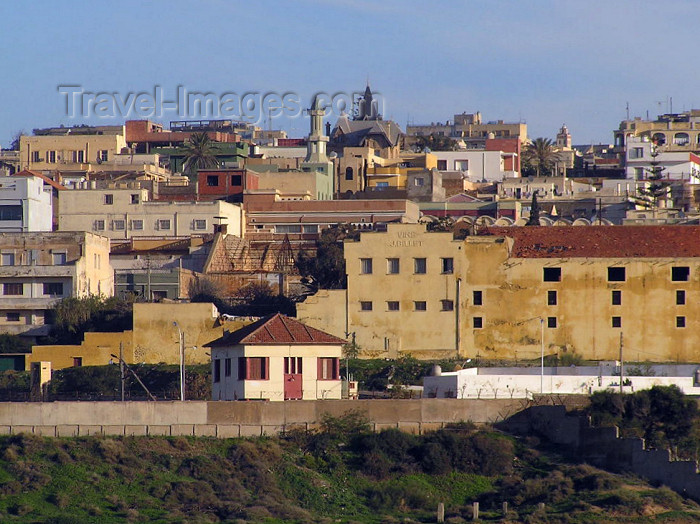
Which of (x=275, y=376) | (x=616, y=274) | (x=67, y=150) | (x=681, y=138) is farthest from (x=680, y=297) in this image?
(x=681, y=138)

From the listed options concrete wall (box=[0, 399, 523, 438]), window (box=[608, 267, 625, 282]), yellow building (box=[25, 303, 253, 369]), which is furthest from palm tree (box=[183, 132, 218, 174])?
concrete wall (box=[0, 399, 523, 438])

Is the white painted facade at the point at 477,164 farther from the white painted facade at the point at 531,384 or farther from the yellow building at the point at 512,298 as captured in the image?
the white painted facade at the point at 531,384

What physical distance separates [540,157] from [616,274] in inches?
2887

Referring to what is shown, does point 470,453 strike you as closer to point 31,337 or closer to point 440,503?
point 440,503

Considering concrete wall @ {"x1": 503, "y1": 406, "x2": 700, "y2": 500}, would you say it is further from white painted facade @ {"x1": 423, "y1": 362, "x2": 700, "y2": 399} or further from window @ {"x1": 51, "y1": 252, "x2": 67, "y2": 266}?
window @ {"x1": 51, "y1": 252, "x2": 67, "y2": 266}

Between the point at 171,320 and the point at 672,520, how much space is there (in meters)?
32.8

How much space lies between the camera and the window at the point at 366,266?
84.5 meters

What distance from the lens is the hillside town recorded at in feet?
271

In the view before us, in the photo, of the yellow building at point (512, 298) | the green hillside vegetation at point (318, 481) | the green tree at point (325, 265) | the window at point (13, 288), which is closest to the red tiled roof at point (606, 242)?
the yellow building at point (512, 298)

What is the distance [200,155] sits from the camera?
468 feet

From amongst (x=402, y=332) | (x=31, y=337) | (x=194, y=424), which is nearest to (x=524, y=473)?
(x=194, y=424)

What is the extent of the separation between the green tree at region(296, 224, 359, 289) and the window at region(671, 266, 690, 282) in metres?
16.3

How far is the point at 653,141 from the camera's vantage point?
14338 centimetres

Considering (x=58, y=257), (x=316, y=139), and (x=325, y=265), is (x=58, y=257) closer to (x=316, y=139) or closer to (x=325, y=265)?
(x=325, y=265)
